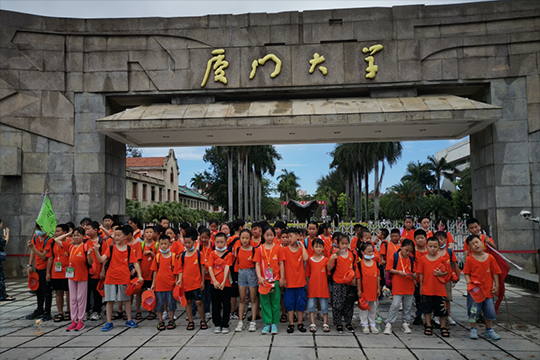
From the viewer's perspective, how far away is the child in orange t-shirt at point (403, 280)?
5.85 m

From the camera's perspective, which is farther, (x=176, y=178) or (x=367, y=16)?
(x=176, y=178)

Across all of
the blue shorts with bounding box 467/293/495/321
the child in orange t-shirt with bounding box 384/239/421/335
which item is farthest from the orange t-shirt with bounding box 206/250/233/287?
the blue shorts with bounding box 467/293/495/321

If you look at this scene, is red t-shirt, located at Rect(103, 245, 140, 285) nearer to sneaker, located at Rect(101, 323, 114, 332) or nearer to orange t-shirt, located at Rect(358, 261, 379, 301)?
sneaker, located at Rect(101, 323, 114, 332)

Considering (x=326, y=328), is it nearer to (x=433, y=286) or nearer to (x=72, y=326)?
(x=433, y=286)

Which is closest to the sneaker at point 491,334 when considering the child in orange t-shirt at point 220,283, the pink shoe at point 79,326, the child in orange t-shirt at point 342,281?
the child in orange t-shirt at point 342,281

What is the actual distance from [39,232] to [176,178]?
43.6 metres

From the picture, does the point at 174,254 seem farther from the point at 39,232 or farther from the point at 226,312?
the point at 39,232

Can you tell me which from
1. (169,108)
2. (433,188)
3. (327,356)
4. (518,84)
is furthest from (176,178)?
(327,356)

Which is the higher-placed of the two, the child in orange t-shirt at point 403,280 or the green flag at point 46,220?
the green flag at point 46,220

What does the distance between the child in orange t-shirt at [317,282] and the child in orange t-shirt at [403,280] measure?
98 cm

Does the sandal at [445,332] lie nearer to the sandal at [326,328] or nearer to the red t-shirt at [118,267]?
the sandal at [326,328]

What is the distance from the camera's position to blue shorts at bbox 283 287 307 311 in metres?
5.92

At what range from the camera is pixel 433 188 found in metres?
55.2

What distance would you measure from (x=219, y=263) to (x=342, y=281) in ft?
6.28
